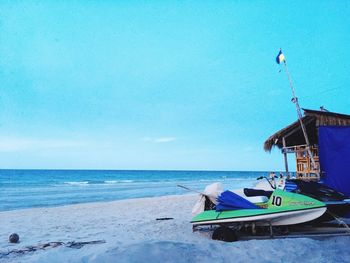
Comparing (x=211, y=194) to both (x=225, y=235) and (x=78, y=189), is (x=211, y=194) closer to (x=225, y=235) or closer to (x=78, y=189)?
(x=225, y=235)

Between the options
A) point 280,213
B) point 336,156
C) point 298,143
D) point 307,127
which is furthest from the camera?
point 298,143

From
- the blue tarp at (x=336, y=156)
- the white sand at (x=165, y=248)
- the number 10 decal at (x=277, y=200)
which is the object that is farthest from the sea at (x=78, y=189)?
the blue tarp at (x=336, y=156)

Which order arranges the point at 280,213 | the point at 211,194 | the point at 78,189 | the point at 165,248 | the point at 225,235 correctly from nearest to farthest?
the point at 165,248, the point at 280,213, the point at 225,235, the point at 211,194, the point at 78,189

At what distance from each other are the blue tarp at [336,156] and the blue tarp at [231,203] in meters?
2.14

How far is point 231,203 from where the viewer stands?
5.53 m

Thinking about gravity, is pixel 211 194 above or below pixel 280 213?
above

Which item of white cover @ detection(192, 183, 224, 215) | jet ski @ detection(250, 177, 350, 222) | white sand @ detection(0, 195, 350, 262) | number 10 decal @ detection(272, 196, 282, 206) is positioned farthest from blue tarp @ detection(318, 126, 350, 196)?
white cover @ detection(192, 183, 224, 215)

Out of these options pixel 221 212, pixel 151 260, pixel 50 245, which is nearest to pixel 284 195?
pixel 221 212

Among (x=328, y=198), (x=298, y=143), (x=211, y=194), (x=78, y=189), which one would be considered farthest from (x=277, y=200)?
(x=78, y=189)

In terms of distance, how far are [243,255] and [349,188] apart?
11.6 feet

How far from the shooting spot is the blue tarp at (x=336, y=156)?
631 centimetres

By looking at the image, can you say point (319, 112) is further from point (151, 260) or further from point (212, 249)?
point (151, 260)

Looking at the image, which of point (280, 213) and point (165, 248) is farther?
point (280, 213)

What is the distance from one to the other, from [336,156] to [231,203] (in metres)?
2.75
